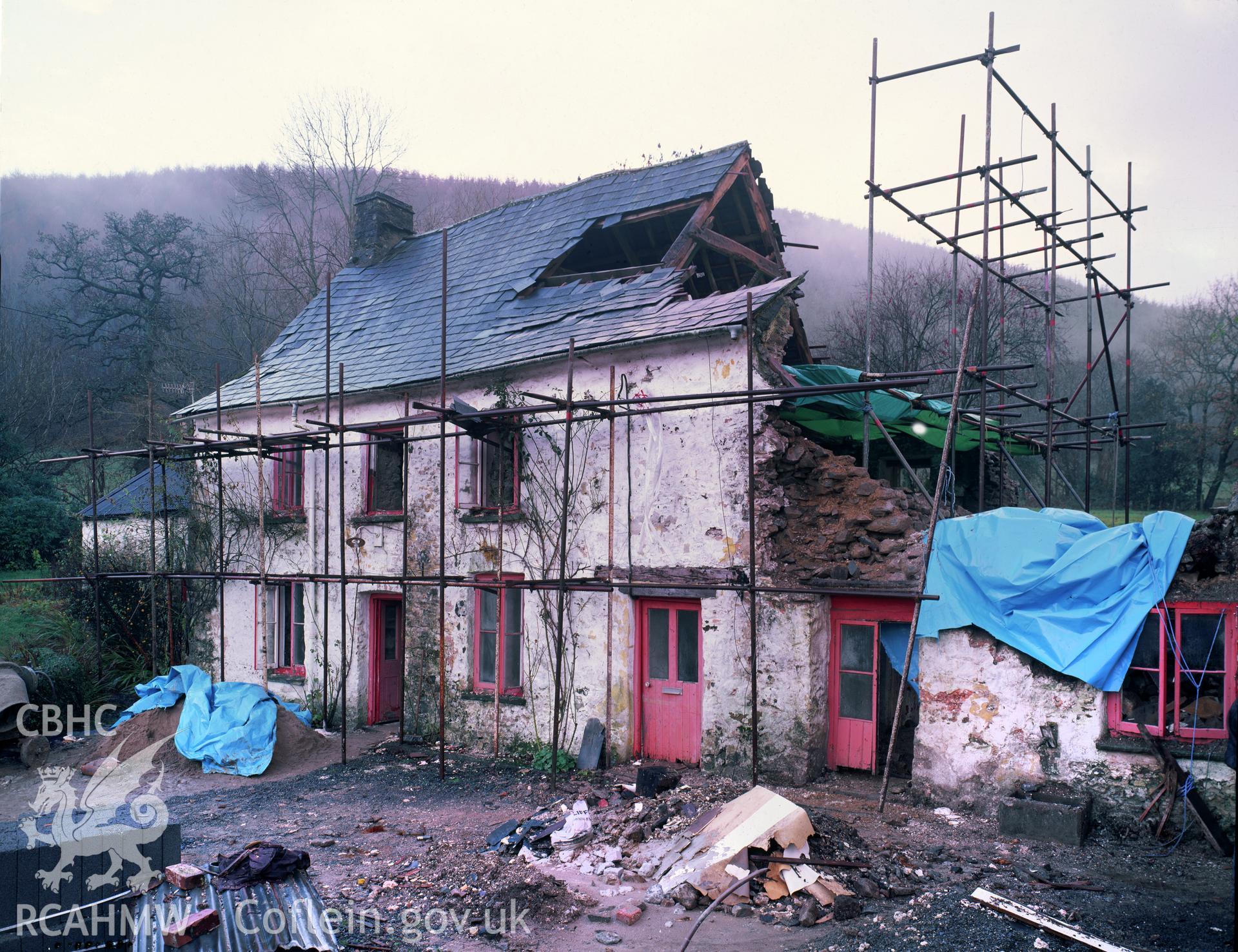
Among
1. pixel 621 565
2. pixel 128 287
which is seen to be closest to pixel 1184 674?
pixel 621 565

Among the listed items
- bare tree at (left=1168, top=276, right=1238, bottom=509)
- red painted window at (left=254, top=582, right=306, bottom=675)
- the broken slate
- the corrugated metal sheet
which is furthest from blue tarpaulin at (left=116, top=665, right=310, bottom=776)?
bare tree at (left=1168, top=276, right=1238, bottom=509)

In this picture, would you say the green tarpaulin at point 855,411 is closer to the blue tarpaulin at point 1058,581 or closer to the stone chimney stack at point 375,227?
the blue tarpaulin at point 1058,581

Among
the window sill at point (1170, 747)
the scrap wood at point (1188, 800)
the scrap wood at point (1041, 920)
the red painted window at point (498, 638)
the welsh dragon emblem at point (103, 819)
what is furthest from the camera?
the red painted window at point (498, 638)

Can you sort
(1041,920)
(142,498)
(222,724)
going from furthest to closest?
(142,498) → (222,724) → (1041,920)

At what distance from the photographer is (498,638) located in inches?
441

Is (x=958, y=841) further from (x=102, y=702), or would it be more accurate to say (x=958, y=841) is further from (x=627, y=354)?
(x=102, y=702)

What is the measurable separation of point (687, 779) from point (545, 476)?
163 inches

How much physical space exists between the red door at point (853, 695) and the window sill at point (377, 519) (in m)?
6.63

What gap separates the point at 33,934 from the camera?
4.67 m

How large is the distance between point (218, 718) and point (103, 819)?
236cm

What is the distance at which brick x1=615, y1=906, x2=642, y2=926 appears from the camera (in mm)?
6070

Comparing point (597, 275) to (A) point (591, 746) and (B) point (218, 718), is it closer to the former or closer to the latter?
(A) point (591, 746)

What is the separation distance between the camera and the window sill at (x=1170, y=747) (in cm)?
688

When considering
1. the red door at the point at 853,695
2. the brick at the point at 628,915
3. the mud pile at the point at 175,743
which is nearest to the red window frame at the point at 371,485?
the mud pile at the point at 175,743
